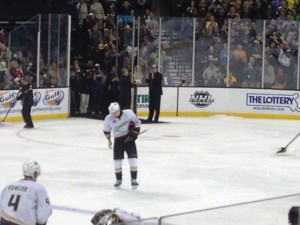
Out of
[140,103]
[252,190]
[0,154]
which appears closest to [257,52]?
[140,103]

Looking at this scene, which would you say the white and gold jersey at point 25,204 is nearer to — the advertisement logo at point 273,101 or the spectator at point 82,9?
the advertisement logo at point 273,101

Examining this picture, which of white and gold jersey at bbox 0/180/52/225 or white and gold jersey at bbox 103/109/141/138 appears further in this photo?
white and gold jersey at bbox 103/109/141/138

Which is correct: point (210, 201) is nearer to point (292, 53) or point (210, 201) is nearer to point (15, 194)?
point (15, 194)

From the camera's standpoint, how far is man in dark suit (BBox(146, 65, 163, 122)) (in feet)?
69.7

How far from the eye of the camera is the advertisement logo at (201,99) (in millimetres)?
23094


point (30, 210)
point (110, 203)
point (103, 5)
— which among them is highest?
point (103, 5)

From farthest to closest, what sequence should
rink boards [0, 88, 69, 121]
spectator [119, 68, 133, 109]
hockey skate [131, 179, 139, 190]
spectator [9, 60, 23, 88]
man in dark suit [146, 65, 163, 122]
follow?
man in dark suit [146, 65, 163, 122] < spectator [119, 68, 133, 109] < spectator [9, 60, 23, 88] < rink boards [0, 88, 69, 121] < hockey skate [131, 179, 139, 190]

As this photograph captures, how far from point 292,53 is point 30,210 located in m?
17.3

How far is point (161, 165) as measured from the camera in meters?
14.7

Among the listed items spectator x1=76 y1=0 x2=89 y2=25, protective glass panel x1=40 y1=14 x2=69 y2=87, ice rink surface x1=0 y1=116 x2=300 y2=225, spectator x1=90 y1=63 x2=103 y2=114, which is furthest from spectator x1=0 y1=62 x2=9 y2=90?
spectator x1=76 y1=0 x2=89 y2=25

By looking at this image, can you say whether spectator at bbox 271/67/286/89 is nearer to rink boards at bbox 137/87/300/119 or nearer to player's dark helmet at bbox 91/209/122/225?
rink boards at bbox 137/87/300/119

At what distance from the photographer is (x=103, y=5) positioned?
26.5 m

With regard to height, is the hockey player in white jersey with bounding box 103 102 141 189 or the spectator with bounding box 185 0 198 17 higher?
Result: the spectator with bounding box 185 0 198 17

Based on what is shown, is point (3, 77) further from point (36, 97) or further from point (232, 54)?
point (232, 54)
